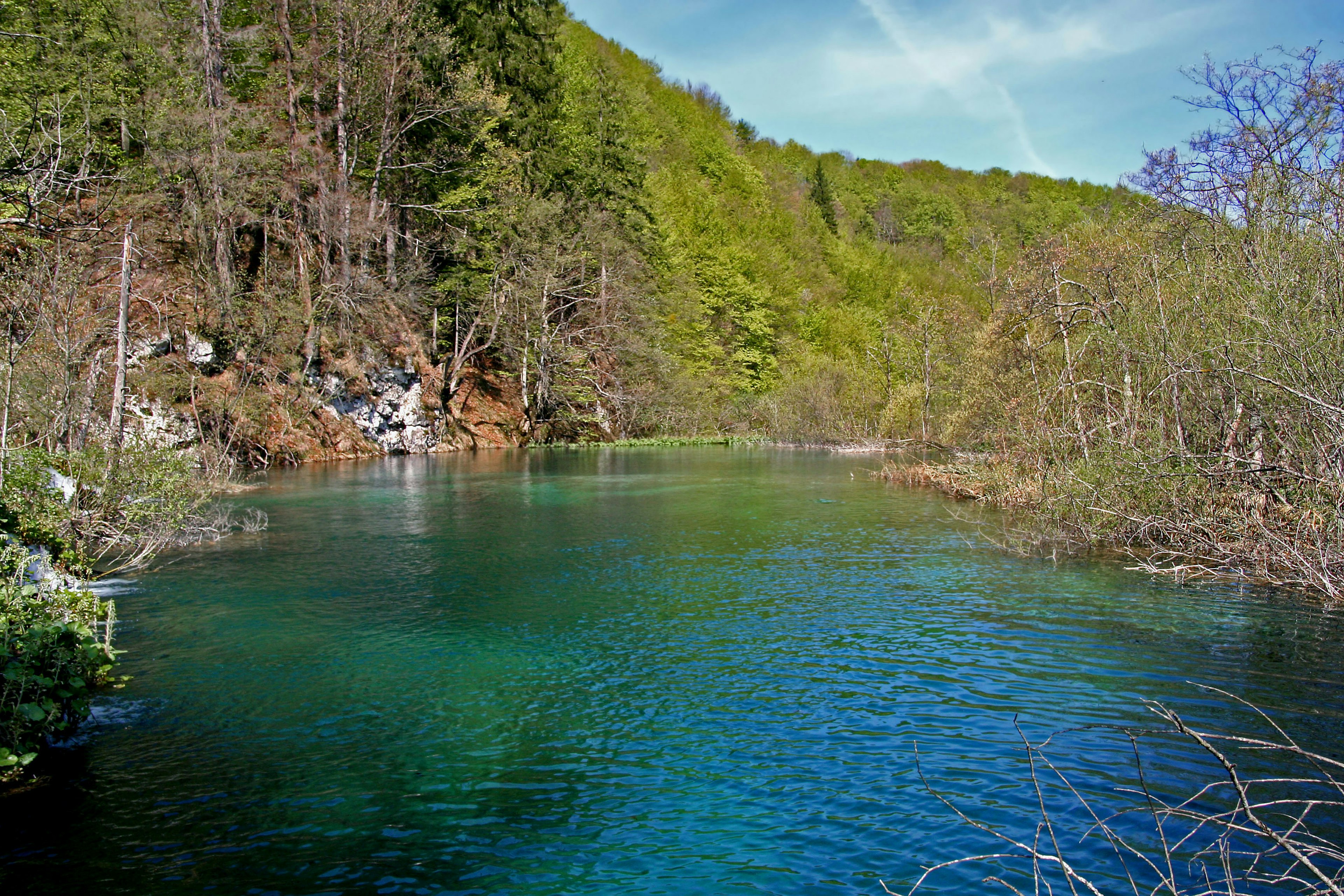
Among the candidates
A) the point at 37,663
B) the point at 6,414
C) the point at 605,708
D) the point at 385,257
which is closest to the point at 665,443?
the point at 385,257

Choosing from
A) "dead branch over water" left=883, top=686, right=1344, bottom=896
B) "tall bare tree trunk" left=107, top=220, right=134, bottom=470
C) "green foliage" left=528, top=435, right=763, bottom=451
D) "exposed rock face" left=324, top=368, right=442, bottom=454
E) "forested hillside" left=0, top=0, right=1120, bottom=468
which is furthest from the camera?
"green foliage" left=528, top=435, right=763, bottom=451

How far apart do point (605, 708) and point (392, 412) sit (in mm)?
35636

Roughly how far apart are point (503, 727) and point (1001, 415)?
62.8 feet

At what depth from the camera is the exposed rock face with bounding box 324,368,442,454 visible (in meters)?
40.2

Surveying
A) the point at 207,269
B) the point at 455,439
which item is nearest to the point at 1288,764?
the point at 207,269

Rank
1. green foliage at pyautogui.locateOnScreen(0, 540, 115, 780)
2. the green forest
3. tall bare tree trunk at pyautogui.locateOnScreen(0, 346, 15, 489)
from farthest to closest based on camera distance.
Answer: the green forest < tall bare tree trunk at pyautogui.locateOnScreen(0, 346, 15, 489) < green foliage at pyautogui.locateOnScreen(0, 540, 115, 780)

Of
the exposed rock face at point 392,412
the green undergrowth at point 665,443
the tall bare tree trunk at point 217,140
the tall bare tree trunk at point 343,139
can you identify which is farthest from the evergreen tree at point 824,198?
the tall bare tree trunk at point 217,140

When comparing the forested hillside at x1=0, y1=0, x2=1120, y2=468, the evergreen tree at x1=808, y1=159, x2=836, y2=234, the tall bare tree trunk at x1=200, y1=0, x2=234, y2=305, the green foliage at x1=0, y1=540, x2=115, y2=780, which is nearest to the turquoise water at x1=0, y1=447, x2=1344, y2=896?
the green foliage at x1=0, y1=540, x2=115, y2=780

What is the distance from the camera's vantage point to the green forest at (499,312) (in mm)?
11578

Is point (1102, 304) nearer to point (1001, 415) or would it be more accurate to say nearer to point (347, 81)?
point (1001, 415)

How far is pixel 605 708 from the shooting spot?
867cm

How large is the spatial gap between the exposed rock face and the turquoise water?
24.2m

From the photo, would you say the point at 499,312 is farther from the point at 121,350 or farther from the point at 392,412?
the point at 121,350

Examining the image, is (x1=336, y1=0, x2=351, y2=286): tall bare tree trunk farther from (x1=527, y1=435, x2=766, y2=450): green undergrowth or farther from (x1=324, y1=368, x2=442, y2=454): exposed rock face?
(x1=527, y1=435, x2=766, y2=450): green undergrowth
